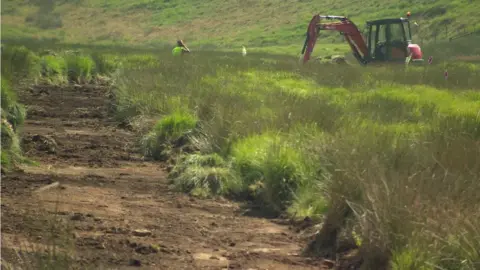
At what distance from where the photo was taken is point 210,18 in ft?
252

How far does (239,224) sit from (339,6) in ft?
207

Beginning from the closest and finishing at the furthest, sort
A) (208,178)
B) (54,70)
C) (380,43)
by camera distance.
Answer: (208,178) < (54,70) < (380,43)

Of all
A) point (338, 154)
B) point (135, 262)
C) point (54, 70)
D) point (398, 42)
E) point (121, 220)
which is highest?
point (338, 154)

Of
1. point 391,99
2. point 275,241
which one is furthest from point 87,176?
point 391,99

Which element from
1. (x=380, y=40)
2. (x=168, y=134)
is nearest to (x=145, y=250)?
(x=168, y=134)

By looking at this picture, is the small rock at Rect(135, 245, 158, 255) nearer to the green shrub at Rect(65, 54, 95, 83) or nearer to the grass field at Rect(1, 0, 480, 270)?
the grass field at Rect(1, 0, 480, 270)

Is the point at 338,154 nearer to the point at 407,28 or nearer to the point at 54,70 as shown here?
the point at 54,70

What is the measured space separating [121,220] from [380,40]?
25.4m

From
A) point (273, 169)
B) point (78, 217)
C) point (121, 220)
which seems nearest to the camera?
point (78, 217)

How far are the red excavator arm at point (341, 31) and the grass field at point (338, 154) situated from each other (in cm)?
1301

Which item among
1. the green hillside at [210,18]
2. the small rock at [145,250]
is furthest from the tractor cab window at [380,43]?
the small rock at [145,250]

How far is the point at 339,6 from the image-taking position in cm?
7031

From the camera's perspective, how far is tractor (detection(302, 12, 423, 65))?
3200 centimetres

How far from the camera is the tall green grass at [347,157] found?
20.4ft
